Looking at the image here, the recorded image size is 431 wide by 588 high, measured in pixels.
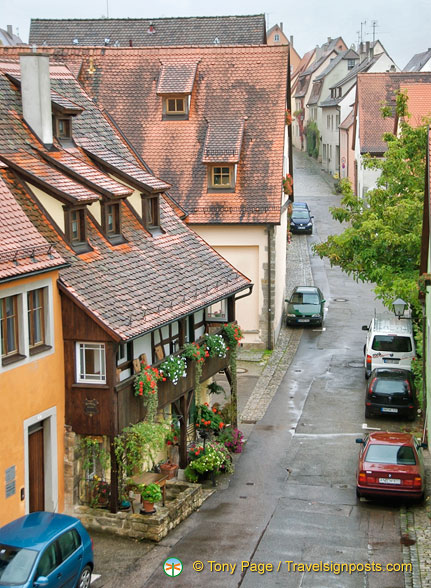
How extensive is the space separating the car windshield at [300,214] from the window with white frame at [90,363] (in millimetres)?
43699

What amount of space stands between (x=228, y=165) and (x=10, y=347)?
2084 centimetres

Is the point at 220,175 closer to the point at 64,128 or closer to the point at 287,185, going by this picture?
the point at 287,185

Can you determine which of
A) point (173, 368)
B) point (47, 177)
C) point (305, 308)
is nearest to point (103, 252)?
point (47, 177)

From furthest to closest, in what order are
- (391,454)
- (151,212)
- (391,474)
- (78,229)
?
(151,212)
(391,454)
(391,474)
(78,229)

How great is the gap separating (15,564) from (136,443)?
555 cm

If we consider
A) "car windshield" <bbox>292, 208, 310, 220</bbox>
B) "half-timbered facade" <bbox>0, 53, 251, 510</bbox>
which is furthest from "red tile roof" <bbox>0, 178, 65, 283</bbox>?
"car windshield" <bbox>292, 208, 310, 220</bbox>

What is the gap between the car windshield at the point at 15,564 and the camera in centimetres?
1525

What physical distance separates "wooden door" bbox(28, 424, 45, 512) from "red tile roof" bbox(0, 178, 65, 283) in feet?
11.5

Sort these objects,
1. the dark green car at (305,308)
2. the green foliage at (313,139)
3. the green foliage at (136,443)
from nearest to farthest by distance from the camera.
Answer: the green foliage at (136,443) < the dark green car at (305,308) < the green foliage at (313,139)

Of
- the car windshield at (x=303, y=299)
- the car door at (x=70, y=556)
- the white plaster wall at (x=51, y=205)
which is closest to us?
the car door at (x=70, y=556)

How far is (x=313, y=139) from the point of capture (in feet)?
335

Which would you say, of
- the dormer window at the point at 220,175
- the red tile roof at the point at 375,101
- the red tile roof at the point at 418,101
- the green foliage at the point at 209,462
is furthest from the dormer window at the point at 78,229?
the red tile roof at the point at 375,101

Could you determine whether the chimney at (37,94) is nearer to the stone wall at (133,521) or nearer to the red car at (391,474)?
the stone wall at (133,521)

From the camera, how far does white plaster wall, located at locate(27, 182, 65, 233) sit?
2175 centimetres
